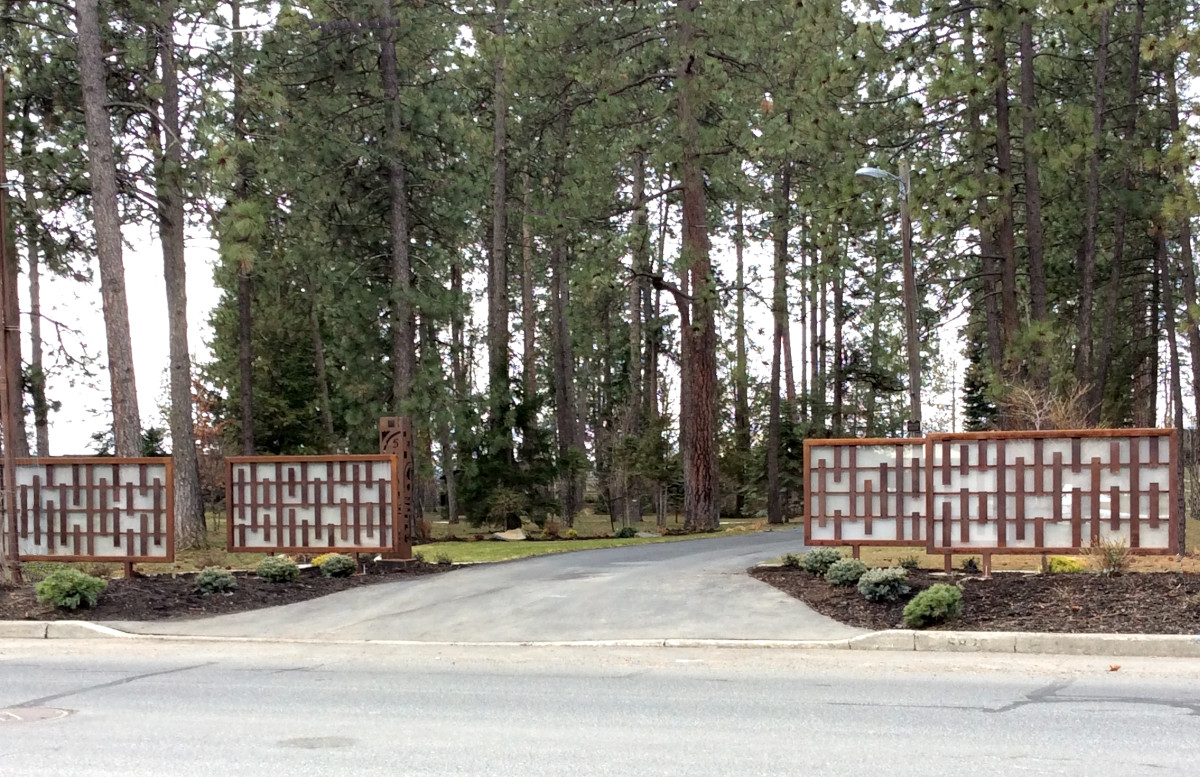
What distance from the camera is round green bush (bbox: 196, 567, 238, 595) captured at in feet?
48.9

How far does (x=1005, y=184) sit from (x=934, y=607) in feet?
37.9

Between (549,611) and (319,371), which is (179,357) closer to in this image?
(549,611)

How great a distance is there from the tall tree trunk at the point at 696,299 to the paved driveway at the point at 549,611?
10.3m

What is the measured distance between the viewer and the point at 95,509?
54.8ft

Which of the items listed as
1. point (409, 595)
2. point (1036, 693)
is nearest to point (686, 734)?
point (1036, 693)

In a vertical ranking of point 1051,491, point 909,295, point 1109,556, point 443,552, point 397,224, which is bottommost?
point 443,552

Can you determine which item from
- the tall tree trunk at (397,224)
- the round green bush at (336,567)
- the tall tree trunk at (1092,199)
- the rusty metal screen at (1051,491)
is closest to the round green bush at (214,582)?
the round green bush at (336,567)

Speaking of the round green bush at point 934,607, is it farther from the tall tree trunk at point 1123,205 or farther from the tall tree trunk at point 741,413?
the tall tree trunk at point 741,413

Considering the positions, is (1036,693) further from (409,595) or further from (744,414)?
(744,414)

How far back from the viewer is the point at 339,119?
2856 cm

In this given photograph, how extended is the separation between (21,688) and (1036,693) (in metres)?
8.48

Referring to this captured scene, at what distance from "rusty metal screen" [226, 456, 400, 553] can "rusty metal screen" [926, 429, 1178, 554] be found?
879cm

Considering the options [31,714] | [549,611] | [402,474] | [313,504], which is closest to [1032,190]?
[402,474]

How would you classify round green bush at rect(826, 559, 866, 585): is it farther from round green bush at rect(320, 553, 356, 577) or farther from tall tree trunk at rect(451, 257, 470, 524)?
tall tree trunk at rect(451, 257, 470, 524)
